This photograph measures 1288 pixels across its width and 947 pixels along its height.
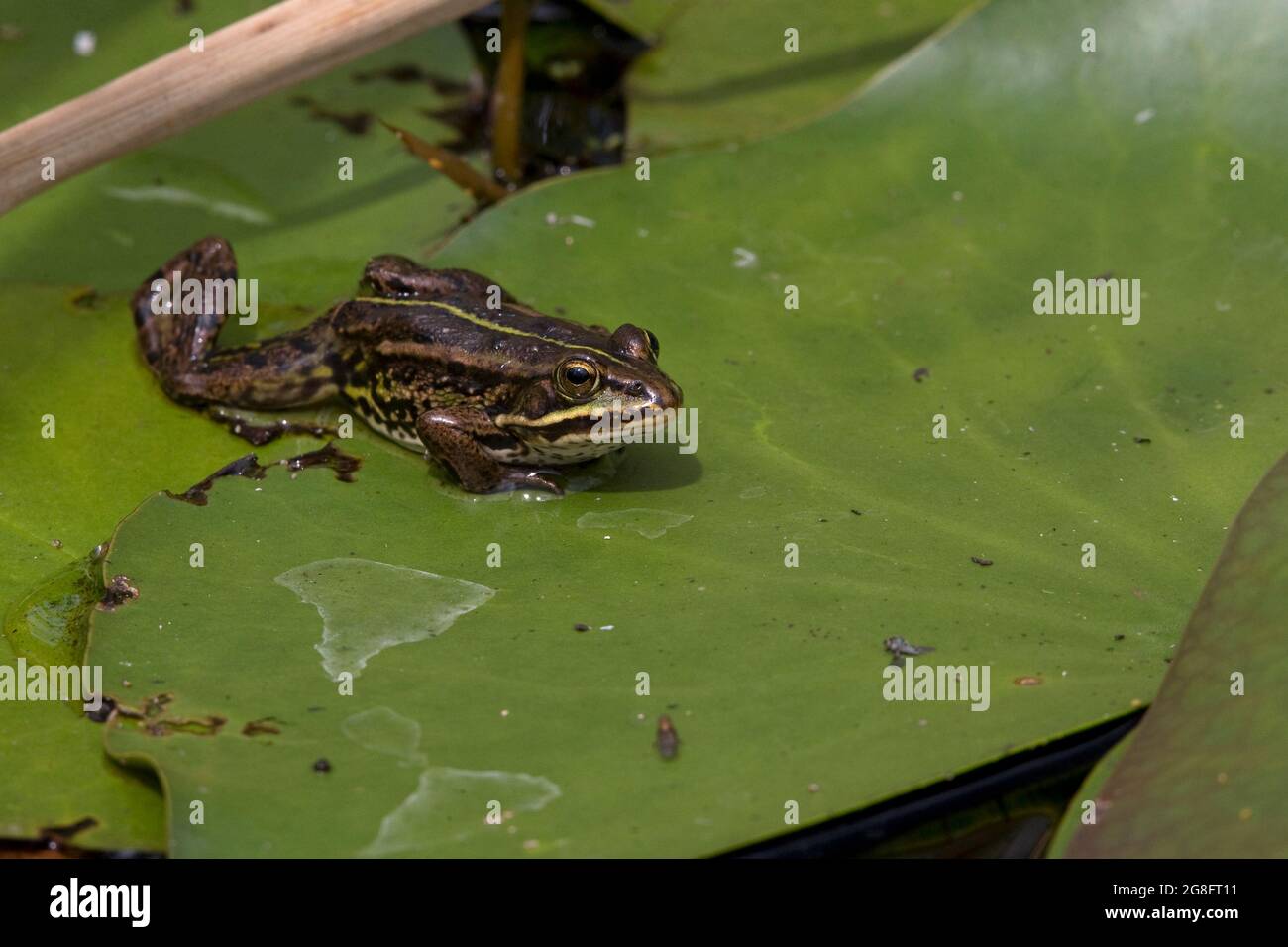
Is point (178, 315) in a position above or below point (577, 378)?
above

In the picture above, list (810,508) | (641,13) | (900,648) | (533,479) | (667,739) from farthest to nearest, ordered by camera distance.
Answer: (641,13)
(533,479)
(810,508)
(900,648)
(667,739)

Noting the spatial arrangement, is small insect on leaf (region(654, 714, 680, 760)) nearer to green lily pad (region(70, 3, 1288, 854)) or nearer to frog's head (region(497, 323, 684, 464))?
green lily pad (region(70, 3, 1288, 854))

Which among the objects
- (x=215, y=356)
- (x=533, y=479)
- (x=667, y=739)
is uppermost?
(x=215, y=356)

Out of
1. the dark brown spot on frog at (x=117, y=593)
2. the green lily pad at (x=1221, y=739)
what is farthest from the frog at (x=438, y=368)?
the green lily pad at (x=1221, y=739)

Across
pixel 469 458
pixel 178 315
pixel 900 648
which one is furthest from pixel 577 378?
pixel 178 315

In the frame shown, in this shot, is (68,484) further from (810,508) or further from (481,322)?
(810,508)

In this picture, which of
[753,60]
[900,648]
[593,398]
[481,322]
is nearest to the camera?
[900,648]

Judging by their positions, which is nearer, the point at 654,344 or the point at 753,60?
the point at 654,344
